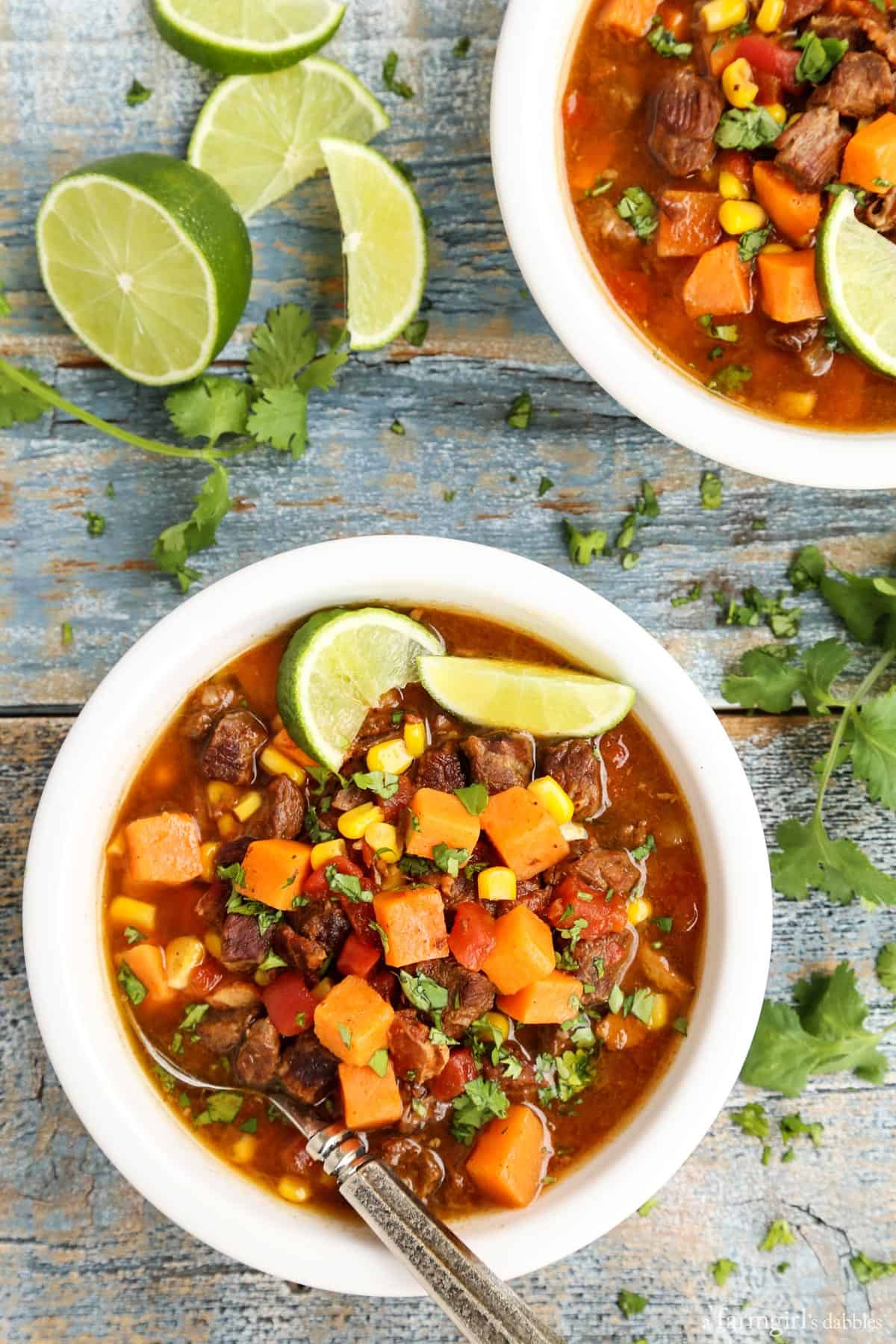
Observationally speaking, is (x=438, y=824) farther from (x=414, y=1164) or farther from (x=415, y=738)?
(x=414, y=1164)

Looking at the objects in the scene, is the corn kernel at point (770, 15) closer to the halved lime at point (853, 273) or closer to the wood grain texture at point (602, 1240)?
the halved lime at point (853, 273)

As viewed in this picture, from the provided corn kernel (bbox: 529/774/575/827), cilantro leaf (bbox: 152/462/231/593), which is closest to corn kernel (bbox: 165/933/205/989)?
corn kernel (bbox: 529/774/575/827)

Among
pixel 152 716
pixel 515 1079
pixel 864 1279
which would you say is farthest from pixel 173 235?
pixel 864 1279

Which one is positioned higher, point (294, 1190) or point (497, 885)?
point (497, 885)

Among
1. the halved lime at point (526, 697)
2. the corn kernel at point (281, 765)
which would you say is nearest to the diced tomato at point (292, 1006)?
the corn kernel at point (281, 765)

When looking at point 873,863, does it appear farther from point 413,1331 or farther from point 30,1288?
point 30,1288

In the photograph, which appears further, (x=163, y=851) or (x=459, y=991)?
(x=163, y=851)

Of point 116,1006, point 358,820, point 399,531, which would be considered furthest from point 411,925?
point 399,531
